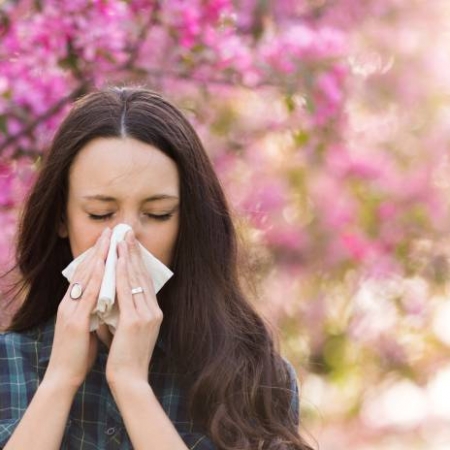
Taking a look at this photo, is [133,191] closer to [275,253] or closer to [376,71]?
[275,253]

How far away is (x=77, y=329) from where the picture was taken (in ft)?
9.28

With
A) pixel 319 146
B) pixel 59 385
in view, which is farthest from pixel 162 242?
pixel 319 146

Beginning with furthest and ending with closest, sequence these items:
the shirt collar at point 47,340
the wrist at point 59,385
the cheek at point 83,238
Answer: the shirt collar at point 47,340
the cheek at point 83,238
the wrist at point 59,385

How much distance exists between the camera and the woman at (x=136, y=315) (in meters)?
2.83

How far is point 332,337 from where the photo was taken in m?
5.93

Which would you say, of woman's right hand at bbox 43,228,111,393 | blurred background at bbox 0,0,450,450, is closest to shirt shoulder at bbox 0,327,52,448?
woman's right hand at bbox 43,228,111,393

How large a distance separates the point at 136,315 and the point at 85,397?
1.02 feet

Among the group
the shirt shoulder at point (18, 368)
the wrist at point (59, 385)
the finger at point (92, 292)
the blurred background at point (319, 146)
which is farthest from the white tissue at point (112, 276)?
the blurred background at point (319, 146)

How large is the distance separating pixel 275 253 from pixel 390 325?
0.80 m

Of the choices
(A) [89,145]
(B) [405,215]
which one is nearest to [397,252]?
(B) [405,215]

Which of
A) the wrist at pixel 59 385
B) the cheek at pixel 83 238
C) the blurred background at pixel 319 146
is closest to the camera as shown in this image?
the wrist at pixel 59 385

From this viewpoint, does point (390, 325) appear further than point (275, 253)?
Yes

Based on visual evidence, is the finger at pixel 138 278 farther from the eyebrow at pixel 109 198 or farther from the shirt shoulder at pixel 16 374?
the shirt shoulder at pixel 16 374

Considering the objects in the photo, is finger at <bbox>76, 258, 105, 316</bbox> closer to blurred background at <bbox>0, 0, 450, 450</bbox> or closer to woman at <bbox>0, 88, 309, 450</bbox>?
woman at <bbox>0, 88, 309, 450</bbox>
